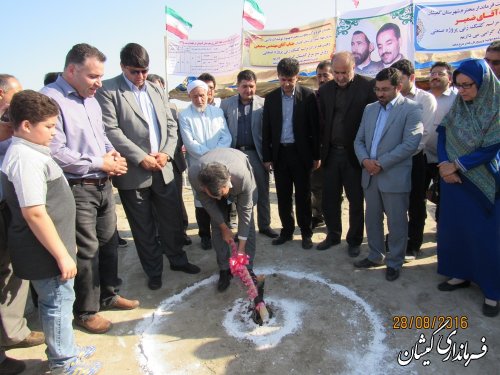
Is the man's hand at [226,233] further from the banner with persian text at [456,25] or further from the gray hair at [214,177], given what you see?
the banner with persian text at [456,25]

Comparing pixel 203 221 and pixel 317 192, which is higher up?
pixel 317 192

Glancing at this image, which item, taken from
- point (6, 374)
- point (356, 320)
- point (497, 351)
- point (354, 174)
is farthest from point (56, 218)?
point (497, 351)

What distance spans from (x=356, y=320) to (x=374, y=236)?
42.0 inches

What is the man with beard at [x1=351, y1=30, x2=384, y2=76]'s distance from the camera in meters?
7.75

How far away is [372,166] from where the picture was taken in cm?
343

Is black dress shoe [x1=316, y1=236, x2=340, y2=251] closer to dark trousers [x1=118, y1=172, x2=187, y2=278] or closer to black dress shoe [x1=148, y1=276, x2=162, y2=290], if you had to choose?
dark trousers [x1=118, y1=172, x2=187, y2=278]

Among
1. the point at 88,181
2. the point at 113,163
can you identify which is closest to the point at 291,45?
the point at 113,163

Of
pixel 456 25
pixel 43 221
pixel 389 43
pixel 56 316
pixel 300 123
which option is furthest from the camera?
pixel 389 43

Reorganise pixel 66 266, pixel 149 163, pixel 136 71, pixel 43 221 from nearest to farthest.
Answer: pixel 43 221 → pixel 66 266 → pixel 136 71 → pixel 149 163

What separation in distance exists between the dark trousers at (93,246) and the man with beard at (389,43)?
22.1 feet

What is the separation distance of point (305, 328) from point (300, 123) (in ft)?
7.28

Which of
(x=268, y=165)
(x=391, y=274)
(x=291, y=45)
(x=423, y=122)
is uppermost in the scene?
(x=291, y=45)

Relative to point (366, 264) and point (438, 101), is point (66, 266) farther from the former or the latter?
point (438, 101)

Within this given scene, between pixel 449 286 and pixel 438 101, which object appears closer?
pixel 449 286
